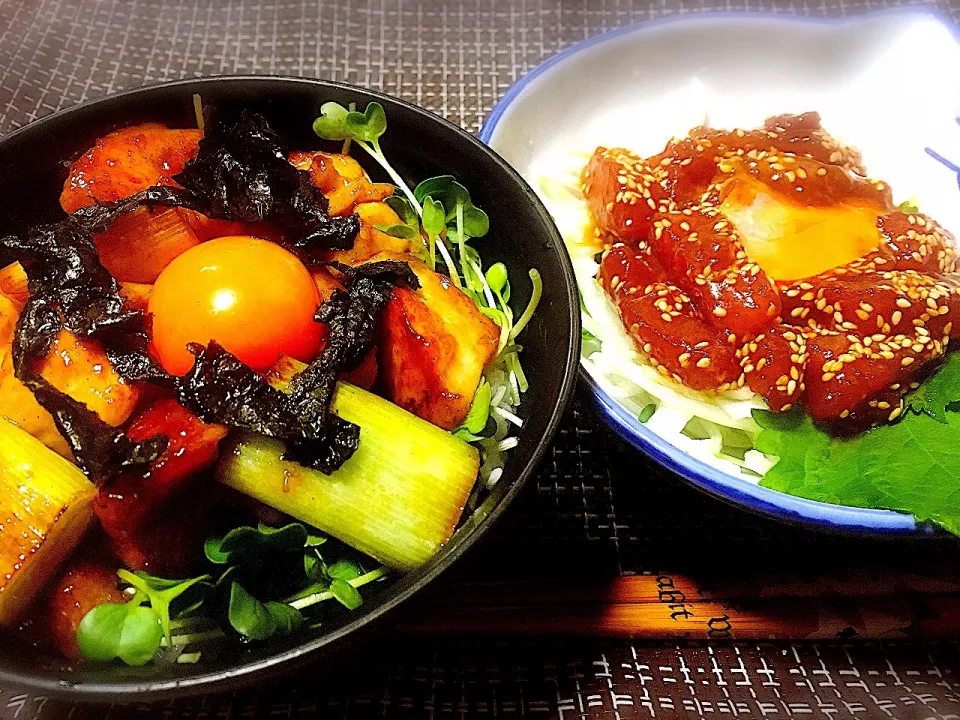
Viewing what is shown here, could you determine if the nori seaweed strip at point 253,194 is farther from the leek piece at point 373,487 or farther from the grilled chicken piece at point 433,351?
the leek piece at point 373,487

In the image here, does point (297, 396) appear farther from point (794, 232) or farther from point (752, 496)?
point (794, 232)

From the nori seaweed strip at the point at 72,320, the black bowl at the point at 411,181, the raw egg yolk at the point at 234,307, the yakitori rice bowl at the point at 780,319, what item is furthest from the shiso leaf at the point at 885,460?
the nori seaweed strip at the point at 72,320

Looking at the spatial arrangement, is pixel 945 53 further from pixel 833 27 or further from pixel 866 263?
pixel 866 263

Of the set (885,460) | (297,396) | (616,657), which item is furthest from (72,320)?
(885,460)

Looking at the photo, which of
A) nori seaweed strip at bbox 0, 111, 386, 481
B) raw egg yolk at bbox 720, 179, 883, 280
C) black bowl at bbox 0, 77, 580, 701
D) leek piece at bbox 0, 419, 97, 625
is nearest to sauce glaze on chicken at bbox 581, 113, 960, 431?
raw egg yolk at bbox 720, 179, 883, 280

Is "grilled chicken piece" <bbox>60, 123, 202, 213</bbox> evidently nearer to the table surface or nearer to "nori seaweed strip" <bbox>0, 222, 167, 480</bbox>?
"nori seaweed strip" <bbox>0, 222, 167, 480</bbox>

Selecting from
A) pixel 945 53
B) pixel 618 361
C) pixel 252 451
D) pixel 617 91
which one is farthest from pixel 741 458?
pixel 945 53
